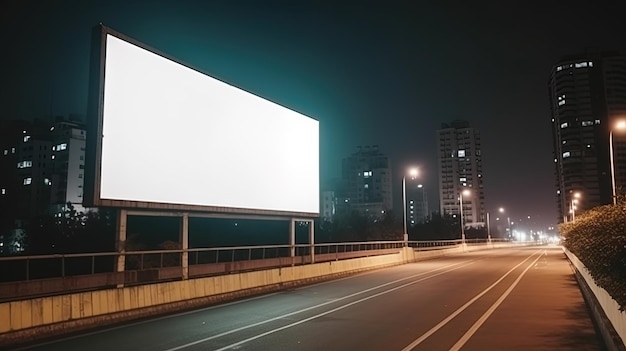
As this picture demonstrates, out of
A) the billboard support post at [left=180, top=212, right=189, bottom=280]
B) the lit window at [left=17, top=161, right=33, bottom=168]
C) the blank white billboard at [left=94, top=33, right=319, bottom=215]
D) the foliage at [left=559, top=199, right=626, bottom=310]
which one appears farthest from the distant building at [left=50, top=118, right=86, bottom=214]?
the foliage at [left=559, top=199, right=626, bottom=310]

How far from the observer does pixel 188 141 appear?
1872cm

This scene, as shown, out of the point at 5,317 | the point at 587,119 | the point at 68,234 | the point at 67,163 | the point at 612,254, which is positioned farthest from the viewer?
the point at 587,119

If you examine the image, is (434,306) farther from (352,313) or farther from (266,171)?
(266,171)

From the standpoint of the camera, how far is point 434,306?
611 inches

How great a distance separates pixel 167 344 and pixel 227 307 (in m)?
5.96

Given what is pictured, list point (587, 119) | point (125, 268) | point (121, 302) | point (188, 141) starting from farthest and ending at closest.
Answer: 1. point (587, 119)
2. point (188, 141)
3. point (125, 268)
4. point (121, 302)

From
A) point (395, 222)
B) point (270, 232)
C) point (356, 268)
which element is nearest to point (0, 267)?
point (356, 268)

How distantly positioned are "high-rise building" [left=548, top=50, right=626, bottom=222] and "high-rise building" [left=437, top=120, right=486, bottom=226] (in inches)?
1134

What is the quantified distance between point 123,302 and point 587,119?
16357 centimetres

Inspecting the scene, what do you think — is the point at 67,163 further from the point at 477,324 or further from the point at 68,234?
the point at 477,324

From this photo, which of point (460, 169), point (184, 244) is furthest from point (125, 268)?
point (460, 169)

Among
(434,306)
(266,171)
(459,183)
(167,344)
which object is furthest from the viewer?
(459,183)

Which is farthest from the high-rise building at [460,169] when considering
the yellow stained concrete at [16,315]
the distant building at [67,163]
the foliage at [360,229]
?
the yellow stained concrete at [16,315]

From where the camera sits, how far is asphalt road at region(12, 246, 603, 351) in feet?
33.3
